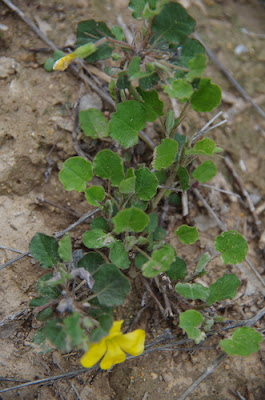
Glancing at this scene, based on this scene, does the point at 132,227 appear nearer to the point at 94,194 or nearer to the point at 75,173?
the point at 94,194

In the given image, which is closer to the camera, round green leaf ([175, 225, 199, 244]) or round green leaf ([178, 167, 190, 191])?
round green leaf ([175, 225, 199, 244])

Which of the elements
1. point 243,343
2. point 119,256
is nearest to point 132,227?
point 119,256

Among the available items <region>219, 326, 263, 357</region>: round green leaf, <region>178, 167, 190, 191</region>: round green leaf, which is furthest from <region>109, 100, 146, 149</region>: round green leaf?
<region>219, 326, 263, 357</region>: round green leaf

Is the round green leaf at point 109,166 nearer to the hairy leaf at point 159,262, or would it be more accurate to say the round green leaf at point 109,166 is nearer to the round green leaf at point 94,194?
the round green leaf at point 94,194

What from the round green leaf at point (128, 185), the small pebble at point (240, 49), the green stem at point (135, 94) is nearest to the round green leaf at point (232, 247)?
the round green leaf at point (128, 185)

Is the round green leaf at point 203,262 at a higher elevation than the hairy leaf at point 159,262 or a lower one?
lower

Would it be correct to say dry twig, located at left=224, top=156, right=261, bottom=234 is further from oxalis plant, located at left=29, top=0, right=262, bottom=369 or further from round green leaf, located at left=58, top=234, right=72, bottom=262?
round green leaf, located at left=58, top=234, right=72, bottom=262

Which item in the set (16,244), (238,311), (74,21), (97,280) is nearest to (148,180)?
(97,280)
